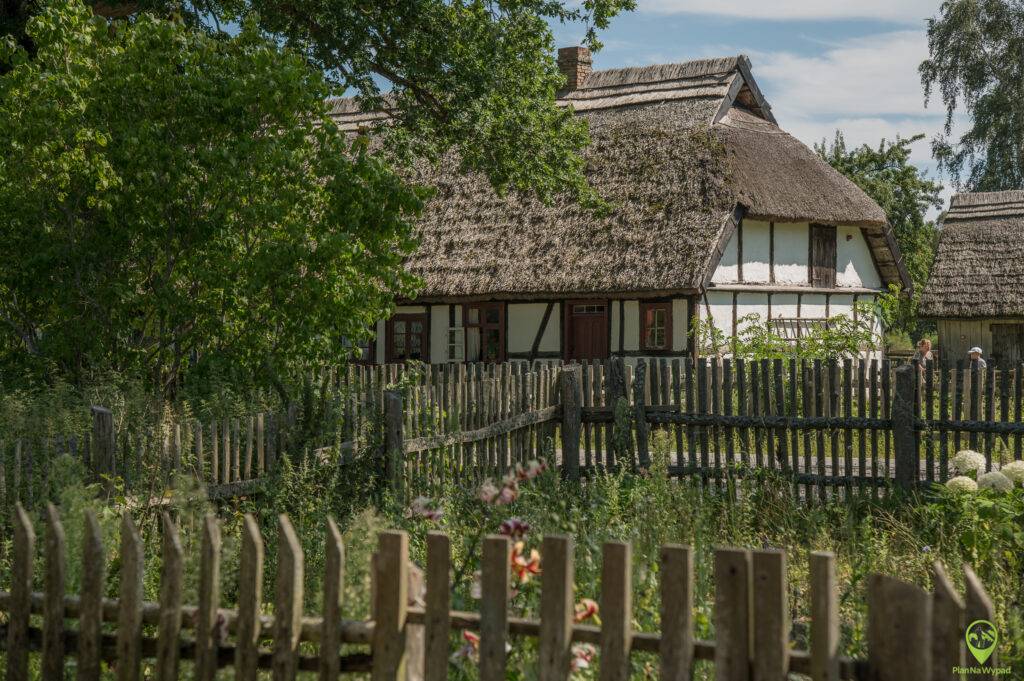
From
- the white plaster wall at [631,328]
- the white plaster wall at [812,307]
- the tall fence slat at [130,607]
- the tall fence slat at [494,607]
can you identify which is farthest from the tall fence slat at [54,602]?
the white plaster wall at [812,307]

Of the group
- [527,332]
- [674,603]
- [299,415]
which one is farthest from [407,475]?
[527,332]

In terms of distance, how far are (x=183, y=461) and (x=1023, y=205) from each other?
77.7 ft

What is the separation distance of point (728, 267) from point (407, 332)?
22.9 feet

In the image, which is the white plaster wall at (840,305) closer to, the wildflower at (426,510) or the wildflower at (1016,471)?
the wildflower at (1016,471)

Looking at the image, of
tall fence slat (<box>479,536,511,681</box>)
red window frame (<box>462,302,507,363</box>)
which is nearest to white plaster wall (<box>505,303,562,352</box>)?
red window frame (<box>462,302,507,363</box>)

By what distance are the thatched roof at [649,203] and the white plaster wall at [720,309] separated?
1.03 metres

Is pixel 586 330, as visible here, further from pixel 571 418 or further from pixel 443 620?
pixel 443 620


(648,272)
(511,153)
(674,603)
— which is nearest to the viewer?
(674,603)

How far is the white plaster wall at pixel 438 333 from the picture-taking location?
21969 millimetres

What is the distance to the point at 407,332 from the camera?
889 inches

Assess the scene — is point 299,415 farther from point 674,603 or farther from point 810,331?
point 810,331

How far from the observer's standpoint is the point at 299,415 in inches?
280

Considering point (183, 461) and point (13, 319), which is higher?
point (13, 319)

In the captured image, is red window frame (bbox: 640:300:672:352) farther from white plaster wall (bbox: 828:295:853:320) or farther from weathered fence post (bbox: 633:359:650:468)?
weathered fence post (bbox: 633:359:650:468)
